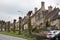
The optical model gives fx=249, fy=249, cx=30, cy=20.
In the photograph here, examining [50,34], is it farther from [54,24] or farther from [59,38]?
[54,24]

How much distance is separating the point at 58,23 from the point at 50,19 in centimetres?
922

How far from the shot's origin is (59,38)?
117ft

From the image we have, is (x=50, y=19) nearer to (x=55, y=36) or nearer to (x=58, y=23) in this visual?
(x=58, y=23)

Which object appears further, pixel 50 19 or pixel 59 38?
pixel 50 19

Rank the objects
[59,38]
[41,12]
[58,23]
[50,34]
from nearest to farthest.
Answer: [59,38] < [50,34] < [58,23] < [41,12]

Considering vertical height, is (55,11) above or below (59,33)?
above

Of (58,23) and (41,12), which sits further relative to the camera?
(41,12)

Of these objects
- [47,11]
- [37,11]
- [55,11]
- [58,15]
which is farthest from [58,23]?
[37,11]

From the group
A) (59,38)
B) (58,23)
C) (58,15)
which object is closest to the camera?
(59,38)

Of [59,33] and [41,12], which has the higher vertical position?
[41,12]

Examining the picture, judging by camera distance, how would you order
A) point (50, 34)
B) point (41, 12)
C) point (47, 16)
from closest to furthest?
point (50, 34), point (47, 16), point (41, 12)

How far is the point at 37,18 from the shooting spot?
317 ft

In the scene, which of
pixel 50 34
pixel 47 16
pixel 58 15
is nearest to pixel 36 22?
pixel 47 16

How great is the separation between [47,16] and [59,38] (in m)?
50.7
